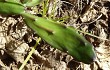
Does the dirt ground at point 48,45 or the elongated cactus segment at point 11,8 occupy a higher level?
the elongated cactus segment at point 11,8

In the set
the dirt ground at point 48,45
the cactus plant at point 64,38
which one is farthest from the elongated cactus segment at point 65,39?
the dirt ground at point 48,45

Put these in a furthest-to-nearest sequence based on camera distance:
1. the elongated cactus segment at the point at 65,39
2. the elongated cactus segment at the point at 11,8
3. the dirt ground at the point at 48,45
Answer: the dirt ground at the point at 48,45 < the elongated cactus segment at the point at 11,8 < the elongated cactus segment at the point at 65,39

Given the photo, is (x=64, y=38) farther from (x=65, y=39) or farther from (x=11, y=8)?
(x=11, y=8)

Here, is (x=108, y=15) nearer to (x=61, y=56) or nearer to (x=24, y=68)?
(x=61, y=56)

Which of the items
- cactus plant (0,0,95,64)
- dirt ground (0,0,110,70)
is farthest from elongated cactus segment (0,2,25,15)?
dirt ground (0,0,110,70)

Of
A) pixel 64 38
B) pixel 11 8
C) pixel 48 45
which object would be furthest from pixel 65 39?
pixel 48 45

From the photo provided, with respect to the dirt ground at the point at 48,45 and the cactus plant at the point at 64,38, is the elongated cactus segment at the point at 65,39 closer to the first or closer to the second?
the cactus plant at the point at 64,38
